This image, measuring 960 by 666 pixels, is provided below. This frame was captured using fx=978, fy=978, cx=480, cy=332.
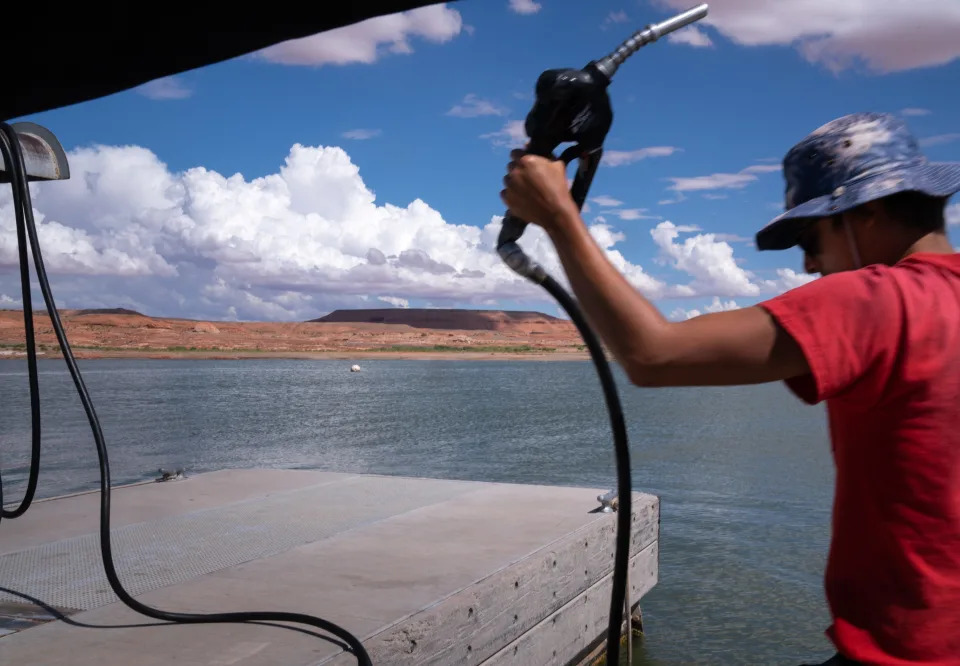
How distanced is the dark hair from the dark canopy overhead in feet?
2.97

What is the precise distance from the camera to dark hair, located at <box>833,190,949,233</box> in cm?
148

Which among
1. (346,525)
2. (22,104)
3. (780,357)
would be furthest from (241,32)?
A: (346,525)

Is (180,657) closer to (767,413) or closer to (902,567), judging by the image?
(902,567)

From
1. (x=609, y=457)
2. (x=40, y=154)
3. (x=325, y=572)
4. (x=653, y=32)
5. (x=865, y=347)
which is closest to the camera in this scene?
(x=865, y=347)

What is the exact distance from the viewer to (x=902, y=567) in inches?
55.4

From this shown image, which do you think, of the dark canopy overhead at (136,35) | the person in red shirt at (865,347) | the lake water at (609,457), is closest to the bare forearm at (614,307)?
the person in red shirt at (865,347)

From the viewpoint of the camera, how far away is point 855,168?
58.6 inches

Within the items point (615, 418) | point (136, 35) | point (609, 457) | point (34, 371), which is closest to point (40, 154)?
point (34, 371)

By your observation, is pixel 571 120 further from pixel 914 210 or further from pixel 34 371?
pixel 34 371

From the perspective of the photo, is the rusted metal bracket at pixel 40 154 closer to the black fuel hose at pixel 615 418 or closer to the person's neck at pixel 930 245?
the black fuel hose at pixel 615 418

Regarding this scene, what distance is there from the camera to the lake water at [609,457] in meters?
7.91

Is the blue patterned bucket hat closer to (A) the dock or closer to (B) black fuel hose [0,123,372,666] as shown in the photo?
(B) black fuel hose [0,123,372,666]

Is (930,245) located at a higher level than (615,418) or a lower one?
higher

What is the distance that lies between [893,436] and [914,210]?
36 cm
